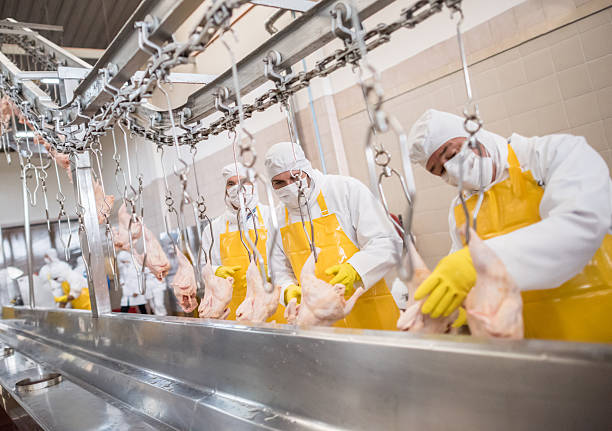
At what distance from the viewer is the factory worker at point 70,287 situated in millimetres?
5797

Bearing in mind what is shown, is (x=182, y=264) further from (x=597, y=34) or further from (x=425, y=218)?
(x=597, y=34)

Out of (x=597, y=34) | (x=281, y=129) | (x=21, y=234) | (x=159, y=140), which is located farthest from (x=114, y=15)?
(x=21, y=234)

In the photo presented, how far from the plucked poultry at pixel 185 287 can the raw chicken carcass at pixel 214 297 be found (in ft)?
0.71

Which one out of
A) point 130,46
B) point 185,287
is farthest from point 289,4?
point 185,287

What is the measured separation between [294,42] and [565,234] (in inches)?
34.1

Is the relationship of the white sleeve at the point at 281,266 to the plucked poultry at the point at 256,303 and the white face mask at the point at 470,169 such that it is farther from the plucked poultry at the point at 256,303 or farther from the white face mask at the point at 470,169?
the white face mask at the point at 470,169

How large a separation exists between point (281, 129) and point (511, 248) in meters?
3.98

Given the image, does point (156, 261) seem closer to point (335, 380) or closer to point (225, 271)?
point (225, 271)

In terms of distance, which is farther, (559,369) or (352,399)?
(352,399)

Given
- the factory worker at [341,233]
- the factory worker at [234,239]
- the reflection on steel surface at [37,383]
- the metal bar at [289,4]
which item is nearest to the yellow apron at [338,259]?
the factory worker at [341,233]

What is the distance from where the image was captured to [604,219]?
1106 mm

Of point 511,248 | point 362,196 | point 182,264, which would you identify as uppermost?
point 362,196

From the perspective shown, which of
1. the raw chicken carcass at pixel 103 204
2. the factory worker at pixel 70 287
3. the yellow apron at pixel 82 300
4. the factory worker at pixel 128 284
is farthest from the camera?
the factory worker at pixel 128 284

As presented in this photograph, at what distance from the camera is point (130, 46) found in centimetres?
141
